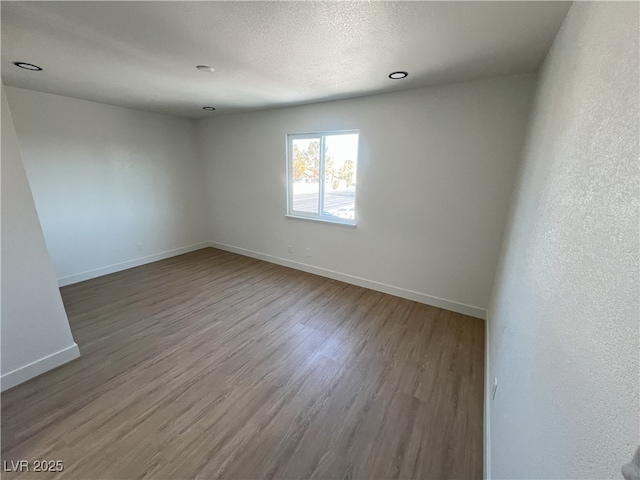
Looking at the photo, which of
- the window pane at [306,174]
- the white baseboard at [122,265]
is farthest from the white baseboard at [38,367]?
the window pane at [306,174]

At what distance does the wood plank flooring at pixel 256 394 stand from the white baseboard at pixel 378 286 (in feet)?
0.40

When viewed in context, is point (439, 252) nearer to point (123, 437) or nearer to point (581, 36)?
point (581, 36)

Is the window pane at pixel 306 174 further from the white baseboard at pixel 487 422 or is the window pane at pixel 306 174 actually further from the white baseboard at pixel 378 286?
the white baseboard at pixel 487 422

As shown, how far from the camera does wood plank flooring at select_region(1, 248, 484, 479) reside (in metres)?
1.47

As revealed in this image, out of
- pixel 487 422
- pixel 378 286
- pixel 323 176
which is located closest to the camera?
pixel 487 422

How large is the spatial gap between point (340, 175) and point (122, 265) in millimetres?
3657

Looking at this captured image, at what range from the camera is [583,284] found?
0.69 m

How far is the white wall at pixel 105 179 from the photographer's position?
10.4ft

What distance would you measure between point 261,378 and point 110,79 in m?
3.12

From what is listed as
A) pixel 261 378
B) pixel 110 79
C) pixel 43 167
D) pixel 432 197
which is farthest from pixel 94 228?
pixel 432 197

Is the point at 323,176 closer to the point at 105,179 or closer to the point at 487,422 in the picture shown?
the point at 487,422

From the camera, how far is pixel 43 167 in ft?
10.5

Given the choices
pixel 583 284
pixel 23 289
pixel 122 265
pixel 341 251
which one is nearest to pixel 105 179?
pixel 122 265

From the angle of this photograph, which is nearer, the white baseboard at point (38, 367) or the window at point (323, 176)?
the white baseboard at point (38, 367)
